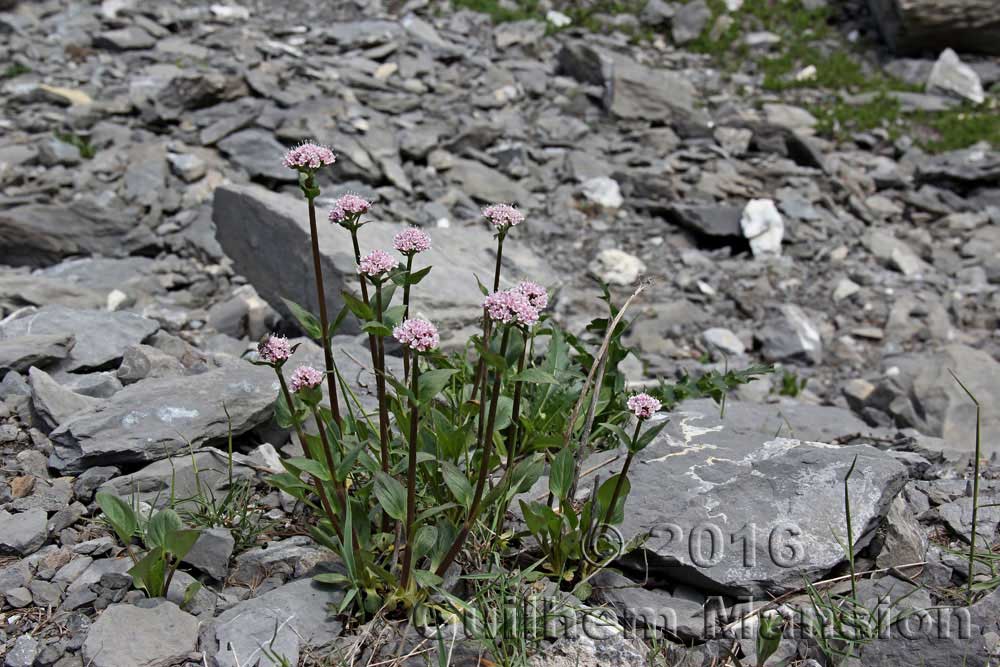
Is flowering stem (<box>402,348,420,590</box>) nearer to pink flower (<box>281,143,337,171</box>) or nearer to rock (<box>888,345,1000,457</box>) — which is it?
pink flower (<box>281,143,337,171</box>)

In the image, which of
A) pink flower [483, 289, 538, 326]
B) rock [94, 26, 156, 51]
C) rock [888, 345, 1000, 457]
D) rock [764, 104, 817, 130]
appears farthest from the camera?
rock [764, 104, 817, 130]

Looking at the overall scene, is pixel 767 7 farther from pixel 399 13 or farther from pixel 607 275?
pixel 607 275

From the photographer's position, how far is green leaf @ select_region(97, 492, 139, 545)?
2828 millimetres

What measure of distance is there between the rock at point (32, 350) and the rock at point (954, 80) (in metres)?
11.8

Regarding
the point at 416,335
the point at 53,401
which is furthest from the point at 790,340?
the point at 53,401

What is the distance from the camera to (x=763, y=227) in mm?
8555

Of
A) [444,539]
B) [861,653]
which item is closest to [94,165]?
[444,539]

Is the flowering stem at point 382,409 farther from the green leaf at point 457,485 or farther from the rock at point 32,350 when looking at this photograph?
the rock at point 32,350

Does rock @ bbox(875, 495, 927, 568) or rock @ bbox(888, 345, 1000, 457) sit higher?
rock @ bbox(875, 495, 927, 568)

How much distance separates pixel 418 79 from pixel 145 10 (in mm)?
3930

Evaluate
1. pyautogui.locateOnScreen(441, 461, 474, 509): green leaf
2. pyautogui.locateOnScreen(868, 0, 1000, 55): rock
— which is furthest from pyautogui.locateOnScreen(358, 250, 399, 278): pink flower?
pyautogui.locateOnScreen(868, 0, 1000, 55): rock

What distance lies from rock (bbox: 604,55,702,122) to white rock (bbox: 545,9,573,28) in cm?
202

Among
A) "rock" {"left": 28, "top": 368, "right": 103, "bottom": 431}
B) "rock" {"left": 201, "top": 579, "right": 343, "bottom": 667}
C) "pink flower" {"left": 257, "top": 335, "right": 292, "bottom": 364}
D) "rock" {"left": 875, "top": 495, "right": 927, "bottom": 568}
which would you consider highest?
"pink flower" {"left": 257, "top": 335, "right": 292, "bottom": 364}

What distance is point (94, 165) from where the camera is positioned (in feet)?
A: 26.9
